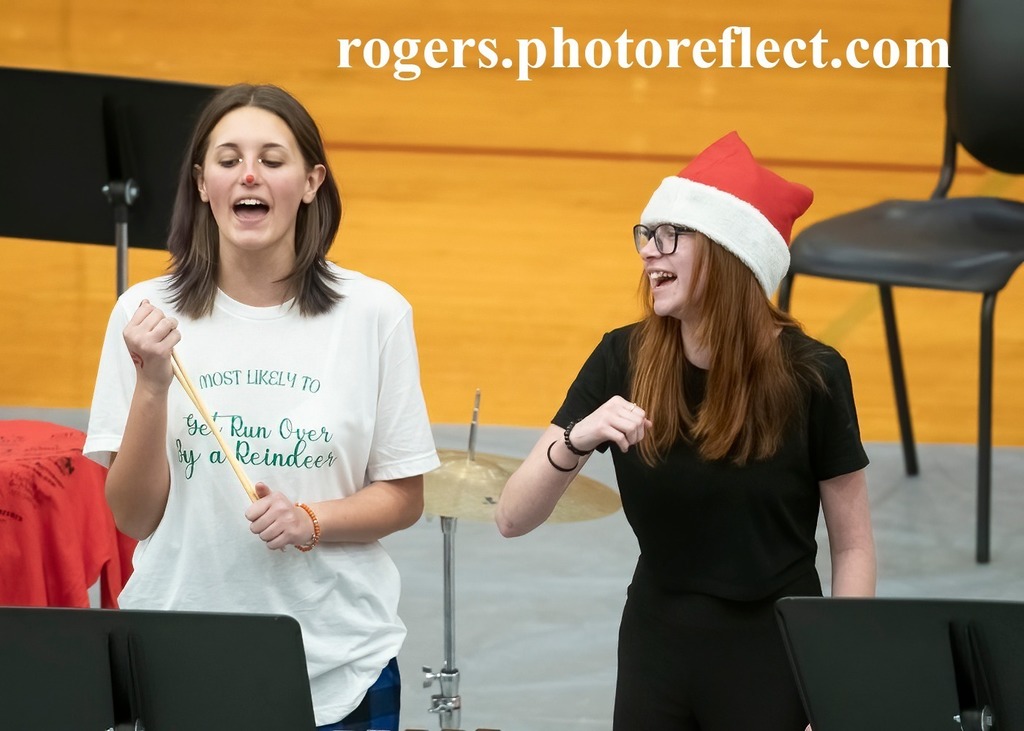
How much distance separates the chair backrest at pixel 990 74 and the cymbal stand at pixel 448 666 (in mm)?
2277

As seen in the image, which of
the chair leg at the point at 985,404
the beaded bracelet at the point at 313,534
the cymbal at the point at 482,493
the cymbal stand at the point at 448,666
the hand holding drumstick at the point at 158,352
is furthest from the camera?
the chair leg at the point at 985,404

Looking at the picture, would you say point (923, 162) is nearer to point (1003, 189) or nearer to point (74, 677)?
point (1003, 189)

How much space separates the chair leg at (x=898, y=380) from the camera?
450cm

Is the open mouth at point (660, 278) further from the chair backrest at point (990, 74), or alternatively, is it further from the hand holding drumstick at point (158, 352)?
the chair backrest at point (990, 74)

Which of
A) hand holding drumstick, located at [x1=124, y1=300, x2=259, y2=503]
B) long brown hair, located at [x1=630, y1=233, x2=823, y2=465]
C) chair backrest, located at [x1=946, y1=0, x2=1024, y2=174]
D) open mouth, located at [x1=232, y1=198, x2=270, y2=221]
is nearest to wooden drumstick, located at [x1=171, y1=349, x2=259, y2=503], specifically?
hand holding drumstick, located at [x1=124, y1=300, x2=259, y2=503]

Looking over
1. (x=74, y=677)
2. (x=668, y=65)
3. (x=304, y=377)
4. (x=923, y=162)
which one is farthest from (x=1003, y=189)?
(x=74, y=677)

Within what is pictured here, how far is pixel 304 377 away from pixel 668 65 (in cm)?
502

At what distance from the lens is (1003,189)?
638 centimetres

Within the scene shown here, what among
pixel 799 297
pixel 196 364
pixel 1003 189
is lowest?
pixel 196 364

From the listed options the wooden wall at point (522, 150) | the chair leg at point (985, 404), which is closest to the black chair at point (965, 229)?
the chair leg at point (985, 404)

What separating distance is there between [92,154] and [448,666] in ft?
5.10

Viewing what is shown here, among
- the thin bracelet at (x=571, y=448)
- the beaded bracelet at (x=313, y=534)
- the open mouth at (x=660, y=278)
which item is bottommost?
the beaded bracelet at (x=313, y=534)

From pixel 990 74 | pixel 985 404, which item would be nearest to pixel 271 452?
pixel 985 404

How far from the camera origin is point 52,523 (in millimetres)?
2900
